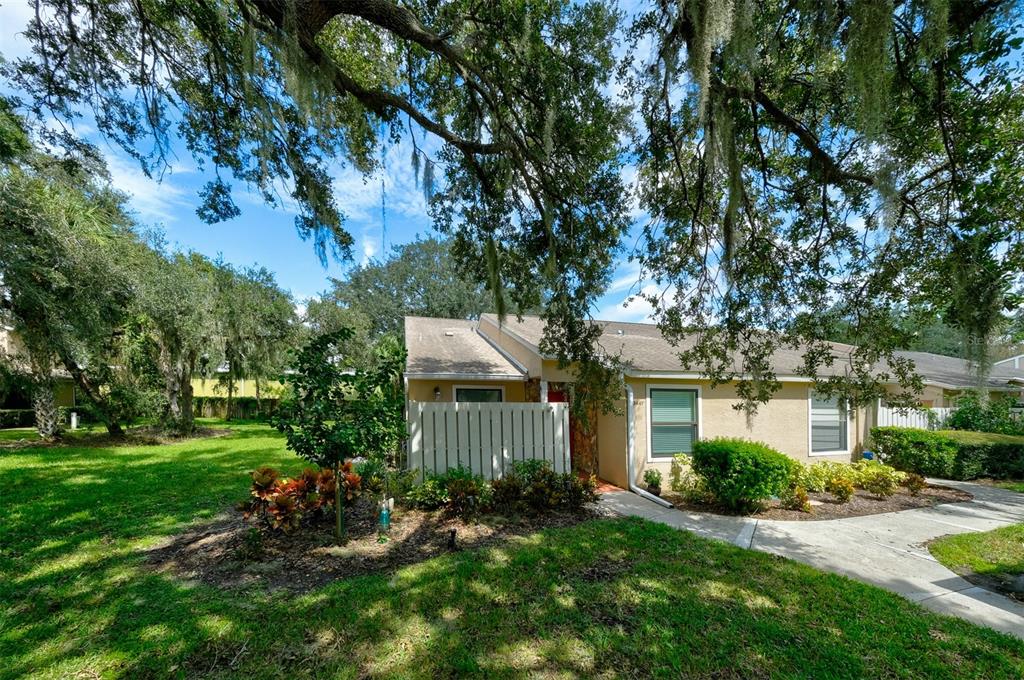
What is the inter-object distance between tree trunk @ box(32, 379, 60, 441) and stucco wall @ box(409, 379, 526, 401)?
12.2 m

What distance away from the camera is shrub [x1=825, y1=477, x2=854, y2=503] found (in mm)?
6785

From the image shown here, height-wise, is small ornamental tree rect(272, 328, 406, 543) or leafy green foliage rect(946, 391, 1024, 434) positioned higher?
small ornamental tree rect(272, 328, 406, 543)

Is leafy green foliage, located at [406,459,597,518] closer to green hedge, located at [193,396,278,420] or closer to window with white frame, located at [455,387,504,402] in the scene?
window with white frame, located at [455,387,504,402]

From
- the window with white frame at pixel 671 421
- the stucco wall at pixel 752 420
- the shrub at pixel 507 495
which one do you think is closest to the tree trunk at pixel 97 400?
the shrub at pixel 507 495

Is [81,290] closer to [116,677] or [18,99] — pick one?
[18,99]

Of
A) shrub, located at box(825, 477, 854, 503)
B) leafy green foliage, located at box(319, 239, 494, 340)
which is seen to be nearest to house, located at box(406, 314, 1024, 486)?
shrub, located at box(825, 477, 854, 503)

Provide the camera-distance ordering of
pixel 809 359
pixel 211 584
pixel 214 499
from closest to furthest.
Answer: pixel 211 584 → pixel 809 359 → pixel 214 499

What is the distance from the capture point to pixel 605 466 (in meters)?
8.59

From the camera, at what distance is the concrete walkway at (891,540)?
3608 millimetres

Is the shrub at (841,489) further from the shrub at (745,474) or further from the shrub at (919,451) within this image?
the shrub at (919,451)

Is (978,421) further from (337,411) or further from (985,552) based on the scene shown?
(337,411)

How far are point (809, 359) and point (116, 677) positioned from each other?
6719 millimetres

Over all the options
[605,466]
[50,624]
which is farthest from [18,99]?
[605,466]

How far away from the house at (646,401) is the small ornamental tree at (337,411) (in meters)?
2.21
